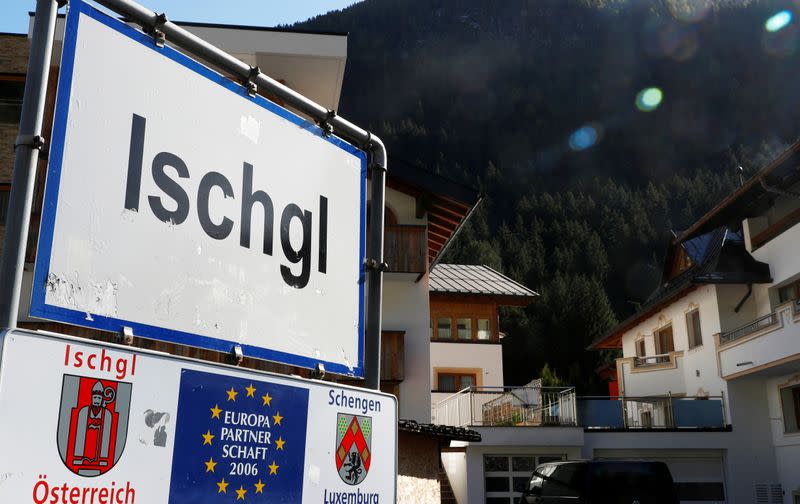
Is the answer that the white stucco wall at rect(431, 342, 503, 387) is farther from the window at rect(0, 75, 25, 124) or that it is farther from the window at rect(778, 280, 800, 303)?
the window at rect(0, 75, 25, 124)

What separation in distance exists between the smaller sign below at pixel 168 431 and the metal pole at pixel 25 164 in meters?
0.17

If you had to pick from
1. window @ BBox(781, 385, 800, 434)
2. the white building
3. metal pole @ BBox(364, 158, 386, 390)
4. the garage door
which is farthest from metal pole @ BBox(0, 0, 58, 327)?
window @ BBox(781, 385, 800, 434)

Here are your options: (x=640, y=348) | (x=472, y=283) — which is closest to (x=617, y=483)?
(x=472, y=283)

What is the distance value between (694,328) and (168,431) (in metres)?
30.8

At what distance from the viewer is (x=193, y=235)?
70.6 inches

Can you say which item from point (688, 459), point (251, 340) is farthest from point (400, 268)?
point (251, 340)

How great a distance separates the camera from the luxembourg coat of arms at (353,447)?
1.93 meters

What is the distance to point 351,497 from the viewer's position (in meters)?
1.93

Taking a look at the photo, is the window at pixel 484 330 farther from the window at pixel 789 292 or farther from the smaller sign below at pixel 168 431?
the smaller sign below at pixel 168 431

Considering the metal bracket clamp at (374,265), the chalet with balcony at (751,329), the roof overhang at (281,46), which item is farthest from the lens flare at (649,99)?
the metal bracket clamp at (374,265)

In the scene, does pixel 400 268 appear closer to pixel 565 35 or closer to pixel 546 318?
pixel 546 318

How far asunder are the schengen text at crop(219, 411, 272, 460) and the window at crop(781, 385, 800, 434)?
27.2 m

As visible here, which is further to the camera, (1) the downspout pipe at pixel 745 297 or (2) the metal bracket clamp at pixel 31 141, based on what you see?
(1) the downspout pipe at pixel 745 297

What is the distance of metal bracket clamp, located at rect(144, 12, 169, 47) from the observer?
1.83 metres
